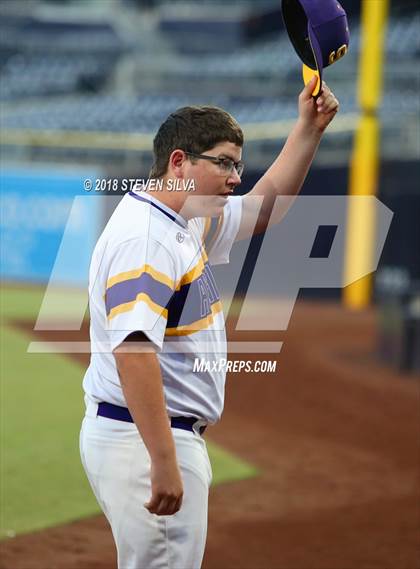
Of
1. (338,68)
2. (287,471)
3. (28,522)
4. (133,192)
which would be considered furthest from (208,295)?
(338,68)

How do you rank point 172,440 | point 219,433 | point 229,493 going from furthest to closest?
1. point 219,433
2. point 229,493
3. point 172,440

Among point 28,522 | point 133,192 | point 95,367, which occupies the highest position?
point 133,192

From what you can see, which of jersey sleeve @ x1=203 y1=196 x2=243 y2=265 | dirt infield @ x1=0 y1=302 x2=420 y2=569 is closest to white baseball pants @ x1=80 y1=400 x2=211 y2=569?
jersey sleeve @ x1=203 y1=196 x2=243 y2=265

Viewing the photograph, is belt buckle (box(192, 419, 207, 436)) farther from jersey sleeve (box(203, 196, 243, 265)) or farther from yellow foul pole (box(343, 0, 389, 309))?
yellow foul pole (box(343, 0, 389, 309))

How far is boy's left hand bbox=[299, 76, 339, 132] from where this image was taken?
3.33 m

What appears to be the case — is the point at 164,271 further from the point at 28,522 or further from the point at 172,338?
the point at 28,522

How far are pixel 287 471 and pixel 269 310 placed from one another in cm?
989

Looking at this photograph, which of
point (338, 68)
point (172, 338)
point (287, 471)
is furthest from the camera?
point (338, 68)

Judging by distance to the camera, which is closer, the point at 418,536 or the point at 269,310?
the point at 418,536

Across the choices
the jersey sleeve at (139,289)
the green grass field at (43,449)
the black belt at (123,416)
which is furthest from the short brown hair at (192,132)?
the green grass field at (43,449)

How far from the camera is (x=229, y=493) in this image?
21.3ft

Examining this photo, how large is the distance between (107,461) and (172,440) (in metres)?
0.28

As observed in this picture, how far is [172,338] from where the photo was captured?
286 centimetres

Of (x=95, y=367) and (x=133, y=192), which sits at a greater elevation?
(x=133, y=192)
